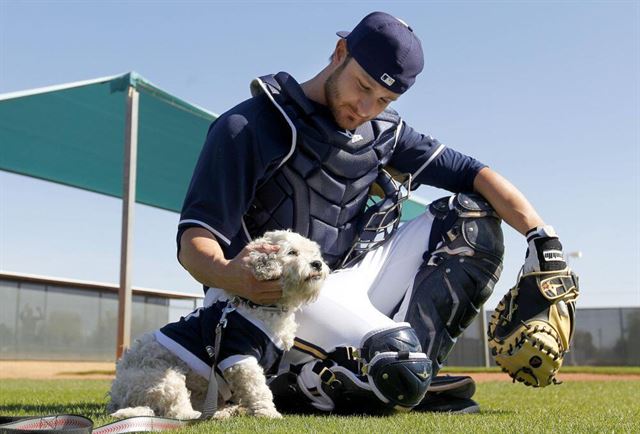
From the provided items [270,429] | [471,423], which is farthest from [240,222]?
[471,423]

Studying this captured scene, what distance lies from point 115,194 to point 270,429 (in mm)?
9294

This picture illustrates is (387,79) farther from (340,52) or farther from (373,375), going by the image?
(373,375)

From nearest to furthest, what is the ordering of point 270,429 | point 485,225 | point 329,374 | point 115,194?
point 270,429 < point 329,374 < point 485,225 < point 115,194

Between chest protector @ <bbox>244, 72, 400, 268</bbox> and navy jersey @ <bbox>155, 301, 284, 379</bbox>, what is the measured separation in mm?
534

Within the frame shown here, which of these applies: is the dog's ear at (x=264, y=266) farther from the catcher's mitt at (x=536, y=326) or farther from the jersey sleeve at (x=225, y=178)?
the catcher's mitt at (x=536, y=326)

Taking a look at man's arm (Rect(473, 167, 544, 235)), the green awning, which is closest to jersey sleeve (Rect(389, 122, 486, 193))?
man's arm (Rect(473, 167, 544, 235))

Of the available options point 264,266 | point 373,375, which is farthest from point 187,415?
point 373,375

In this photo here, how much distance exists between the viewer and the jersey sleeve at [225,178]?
2.75m

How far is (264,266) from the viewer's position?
2.58 meters

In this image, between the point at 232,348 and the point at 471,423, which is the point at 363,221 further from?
the point at 471,423

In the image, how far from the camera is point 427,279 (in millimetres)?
3152

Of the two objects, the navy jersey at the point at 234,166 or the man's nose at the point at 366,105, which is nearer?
the navy jersey at the point at 234,166

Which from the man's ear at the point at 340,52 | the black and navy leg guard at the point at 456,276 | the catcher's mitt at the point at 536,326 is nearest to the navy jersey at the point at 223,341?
the black and navy leg guard at the point at 456,276

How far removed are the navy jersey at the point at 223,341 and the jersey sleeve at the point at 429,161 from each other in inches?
48.2
